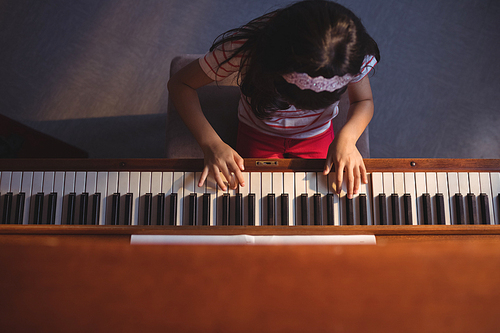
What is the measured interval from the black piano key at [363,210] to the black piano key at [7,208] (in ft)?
4.26

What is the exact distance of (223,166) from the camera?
39.5 inches

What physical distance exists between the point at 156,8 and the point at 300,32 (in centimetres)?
169

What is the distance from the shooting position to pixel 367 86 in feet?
3.79

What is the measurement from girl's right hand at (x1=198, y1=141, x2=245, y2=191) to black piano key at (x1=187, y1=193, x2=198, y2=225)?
0.06 meters

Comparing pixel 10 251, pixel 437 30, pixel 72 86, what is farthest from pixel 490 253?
pixel 72 86

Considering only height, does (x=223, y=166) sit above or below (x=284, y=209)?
above

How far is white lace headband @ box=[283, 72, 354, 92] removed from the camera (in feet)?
2.59

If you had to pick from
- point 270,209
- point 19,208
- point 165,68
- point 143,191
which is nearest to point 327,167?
point 270,209

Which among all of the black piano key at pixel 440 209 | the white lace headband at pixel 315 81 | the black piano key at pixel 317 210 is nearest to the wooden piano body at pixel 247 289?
the white lace headband at pixel 315 81

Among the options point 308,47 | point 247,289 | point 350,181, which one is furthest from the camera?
point 350,181

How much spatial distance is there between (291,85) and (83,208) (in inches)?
34.3

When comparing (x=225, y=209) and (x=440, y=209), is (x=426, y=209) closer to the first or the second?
(x=440, y=209)

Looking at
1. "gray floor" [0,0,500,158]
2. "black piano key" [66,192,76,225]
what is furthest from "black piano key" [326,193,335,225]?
"gray floor" [0,0,500,158]

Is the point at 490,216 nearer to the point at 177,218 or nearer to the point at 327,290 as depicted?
the point at 327,290
